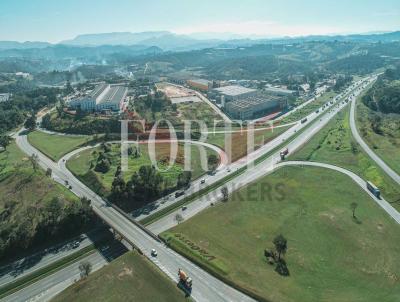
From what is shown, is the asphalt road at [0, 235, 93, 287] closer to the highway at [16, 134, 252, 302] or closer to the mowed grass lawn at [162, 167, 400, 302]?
the highway at [16, 134, 252, 302]

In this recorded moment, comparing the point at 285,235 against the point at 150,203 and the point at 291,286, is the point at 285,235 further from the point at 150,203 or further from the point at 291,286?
the point at 150,203

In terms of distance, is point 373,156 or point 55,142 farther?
point 55,142

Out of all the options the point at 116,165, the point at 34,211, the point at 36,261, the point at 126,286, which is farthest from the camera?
the point at 116,165

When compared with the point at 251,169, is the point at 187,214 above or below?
below

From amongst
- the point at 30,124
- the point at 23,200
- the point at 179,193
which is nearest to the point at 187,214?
the point at 179,193

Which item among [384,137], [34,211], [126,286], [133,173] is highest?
[384,137]

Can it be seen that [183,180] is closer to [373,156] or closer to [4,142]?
[373,156]

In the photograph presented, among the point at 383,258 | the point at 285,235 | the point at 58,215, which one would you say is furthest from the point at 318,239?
the point at 58,215
